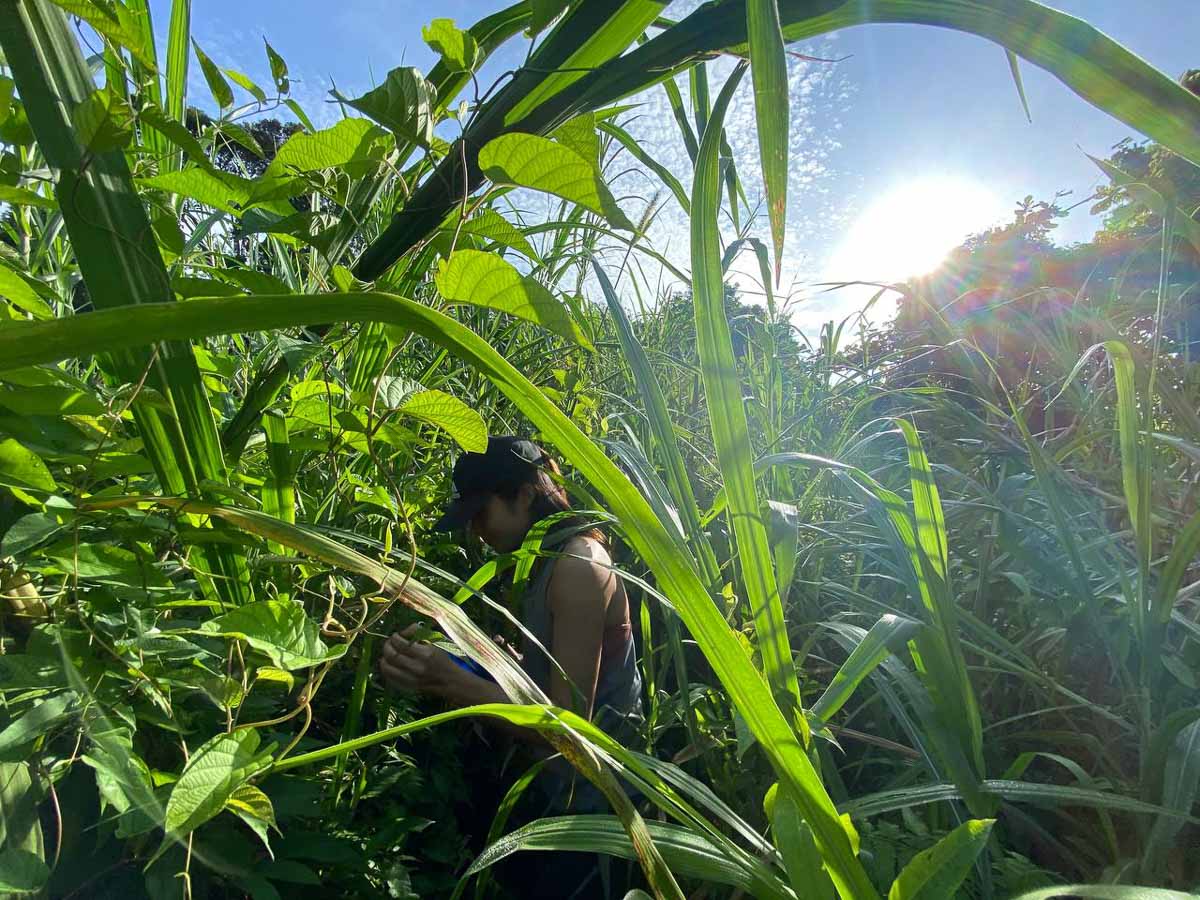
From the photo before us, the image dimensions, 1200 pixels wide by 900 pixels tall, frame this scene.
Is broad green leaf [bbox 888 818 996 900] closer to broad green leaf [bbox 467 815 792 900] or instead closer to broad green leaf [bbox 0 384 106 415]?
broad green leaf [bbox 467 815 792 900]

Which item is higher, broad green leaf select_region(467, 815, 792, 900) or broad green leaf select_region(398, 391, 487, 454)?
broad green leaf select_region(398, 391, 487, 454)

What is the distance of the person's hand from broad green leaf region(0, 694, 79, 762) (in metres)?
0.74

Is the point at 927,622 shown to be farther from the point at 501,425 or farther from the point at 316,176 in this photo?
the point at 501,425

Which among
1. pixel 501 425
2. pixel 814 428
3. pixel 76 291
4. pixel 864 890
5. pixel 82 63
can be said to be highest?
pixel 76 291

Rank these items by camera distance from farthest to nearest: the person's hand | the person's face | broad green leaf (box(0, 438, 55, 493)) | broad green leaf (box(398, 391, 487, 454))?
1. the person's face
2. the person's hand
3. broad green leaf (box(398, 391, 487, 454))
4. broad green leaf (box(0, 438, 55, 493))

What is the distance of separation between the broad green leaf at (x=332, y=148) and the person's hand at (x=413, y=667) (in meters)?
0.88

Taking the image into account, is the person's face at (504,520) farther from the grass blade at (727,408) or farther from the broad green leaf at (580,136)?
the broad green leaf at (580,136)

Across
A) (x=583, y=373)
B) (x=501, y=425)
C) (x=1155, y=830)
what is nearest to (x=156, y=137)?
(x=1155, y=830)

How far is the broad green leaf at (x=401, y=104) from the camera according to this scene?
33cm

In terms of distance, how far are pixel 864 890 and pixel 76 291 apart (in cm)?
127

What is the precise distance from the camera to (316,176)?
0.39 meters

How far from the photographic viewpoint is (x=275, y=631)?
1.19 ft

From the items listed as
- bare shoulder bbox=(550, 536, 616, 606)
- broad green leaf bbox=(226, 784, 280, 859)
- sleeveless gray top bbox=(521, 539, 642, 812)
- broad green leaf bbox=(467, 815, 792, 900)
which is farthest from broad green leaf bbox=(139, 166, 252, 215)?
sleeveless gray top bbox=(521, 539, 642, 812)

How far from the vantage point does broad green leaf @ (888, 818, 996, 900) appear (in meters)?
0.40
